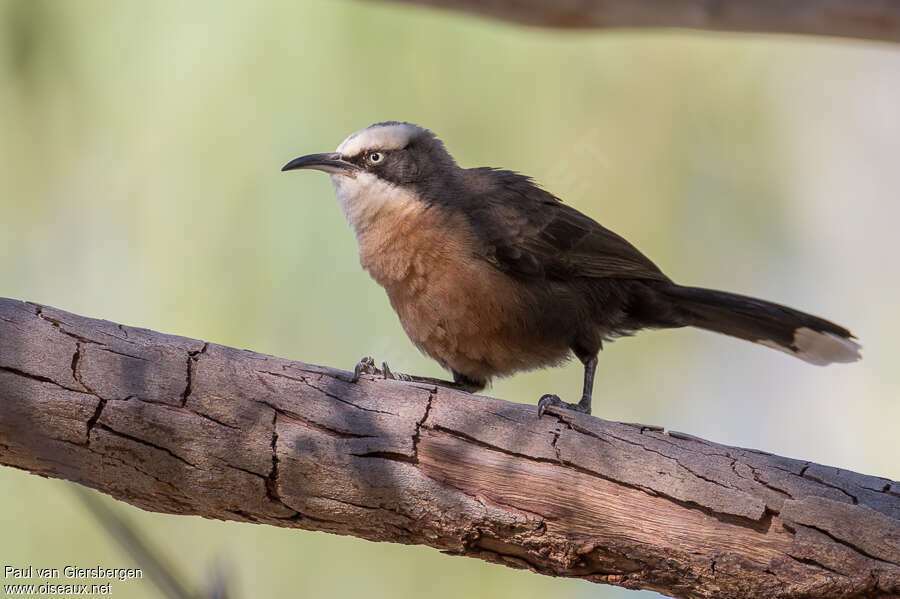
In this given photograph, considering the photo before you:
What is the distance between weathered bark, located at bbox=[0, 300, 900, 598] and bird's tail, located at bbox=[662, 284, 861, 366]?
164cm

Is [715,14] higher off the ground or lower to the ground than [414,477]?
higher

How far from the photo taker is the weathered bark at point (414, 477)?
321 cm

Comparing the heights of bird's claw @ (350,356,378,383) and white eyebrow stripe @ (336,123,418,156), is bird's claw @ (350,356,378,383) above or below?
below

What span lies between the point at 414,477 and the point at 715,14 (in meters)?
3.48

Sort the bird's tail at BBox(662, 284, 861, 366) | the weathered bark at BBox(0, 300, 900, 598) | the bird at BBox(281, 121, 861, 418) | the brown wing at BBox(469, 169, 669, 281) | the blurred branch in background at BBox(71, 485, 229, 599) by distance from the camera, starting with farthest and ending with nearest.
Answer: the bird's tail at BBox(662, 284, 861, 366) → the brown wing at BBox(469, 169, 669, 281) → the bird at BBox(281, 121, 861, 418) → the weathered bark at BBox(0, 300, 900, 598) → the blurred branch in background at BBox(71, 485, 229, 599)

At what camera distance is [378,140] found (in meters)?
4.97

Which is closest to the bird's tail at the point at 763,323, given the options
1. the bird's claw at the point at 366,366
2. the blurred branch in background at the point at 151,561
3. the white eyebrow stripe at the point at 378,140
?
the white eyebrow stripe at the point at 378,140

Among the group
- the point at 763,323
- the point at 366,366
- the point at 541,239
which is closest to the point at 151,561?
the point at 366,366

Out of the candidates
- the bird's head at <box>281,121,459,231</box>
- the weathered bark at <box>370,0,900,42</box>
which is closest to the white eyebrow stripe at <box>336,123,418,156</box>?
the bird's head at <box>281,121,459,231</box>

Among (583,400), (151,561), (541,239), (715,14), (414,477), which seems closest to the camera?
(151,561)

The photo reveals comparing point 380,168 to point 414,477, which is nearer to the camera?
point 414,477

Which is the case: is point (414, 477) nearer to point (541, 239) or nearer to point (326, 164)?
point (541, 239)

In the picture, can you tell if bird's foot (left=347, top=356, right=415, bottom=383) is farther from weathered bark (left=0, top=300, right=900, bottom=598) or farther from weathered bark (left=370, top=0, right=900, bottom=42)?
weathered bark (left=370, top=0, right=900, bottom=42)

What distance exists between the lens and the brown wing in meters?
4.62
